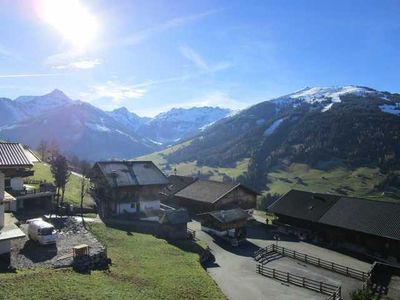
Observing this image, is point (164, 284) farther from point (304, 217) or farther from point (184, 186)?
point (184, 186)

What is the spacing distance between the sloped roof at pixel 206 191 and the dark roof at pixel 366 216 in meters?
22.8

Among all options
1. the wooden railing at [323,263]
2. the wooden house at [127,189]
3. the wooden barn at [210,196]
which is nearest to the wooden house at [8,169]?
the wooden house at [127,189]

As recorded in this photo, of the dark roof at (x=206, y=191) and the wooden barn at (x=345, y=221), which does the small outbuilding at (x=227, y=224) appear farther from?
the dark roof at (x=206, y=191)

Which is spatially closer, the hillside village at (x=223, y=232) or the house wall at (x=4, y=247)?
the house wall at (x=4, y=247)

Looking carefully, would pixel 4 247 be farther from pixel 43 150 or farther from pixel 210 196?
pixel 43 150

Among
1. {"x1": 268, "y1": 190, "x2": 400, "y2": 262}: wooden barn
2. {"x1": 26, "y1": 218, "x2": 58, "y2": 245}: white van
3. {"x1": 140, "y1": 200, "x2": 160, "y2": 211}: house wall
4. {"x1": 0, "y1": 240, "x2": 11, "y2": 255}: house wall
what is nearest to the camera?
{"x1": 0, "y1": 240, "x2": 11, "y2": 255}: house wall

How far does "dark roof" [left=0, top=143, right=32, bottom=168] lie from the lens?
3231cm

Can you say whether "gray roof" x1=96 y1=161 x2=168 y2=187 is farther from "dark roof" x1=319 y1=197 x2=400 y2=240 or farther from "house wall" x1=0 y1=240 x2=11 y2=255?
"house wall" x1=0 y1=240 x2=11 y2=255

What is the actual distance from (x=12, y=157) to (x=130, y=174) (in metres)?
37.7

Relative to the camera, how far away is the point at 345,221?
60.7 m

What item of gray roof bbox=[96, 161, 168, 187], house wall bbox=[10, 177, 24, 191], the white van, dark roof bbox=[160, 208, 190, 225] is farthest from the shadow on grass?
gray roof bbox=[96, 161, 168, 187]

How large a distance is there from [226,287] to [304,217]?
3082cm

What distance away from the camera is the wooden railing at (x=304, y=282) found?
39778 millimetres

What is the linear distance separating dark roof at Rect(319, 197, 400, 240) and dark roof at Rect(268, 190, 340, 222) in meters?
1.53
